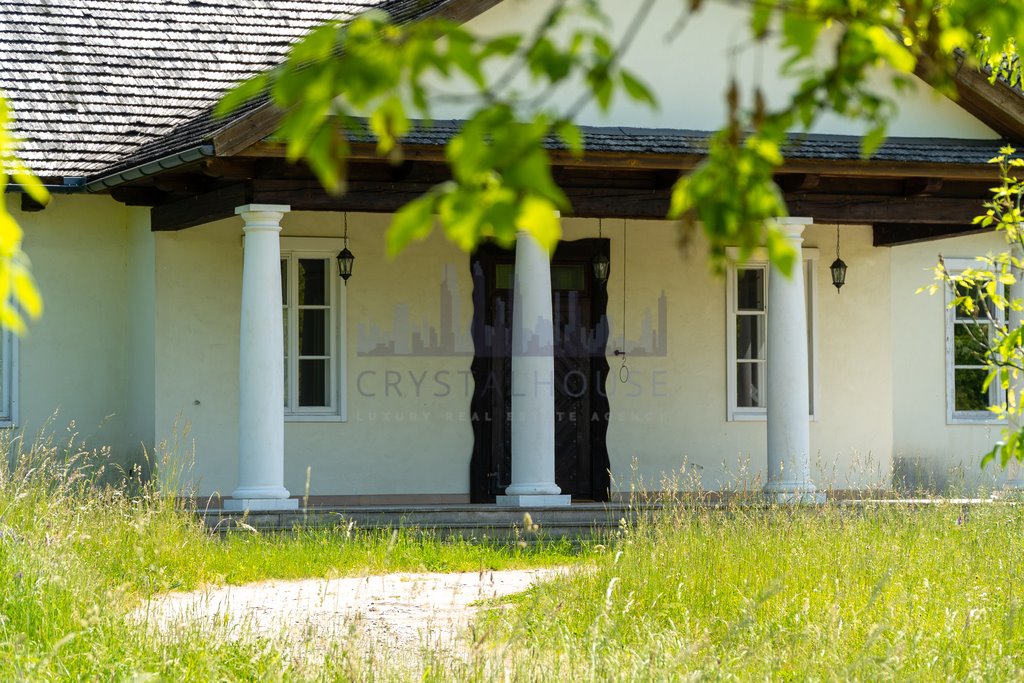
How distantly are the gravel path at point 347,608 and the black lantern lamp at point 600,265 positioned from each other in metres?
4.40

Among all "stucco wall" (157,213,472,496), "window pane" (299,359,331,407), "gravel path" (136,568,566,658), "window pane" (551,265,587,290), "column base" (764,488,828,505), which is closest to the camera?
"gravel path" (136,568,566,658)

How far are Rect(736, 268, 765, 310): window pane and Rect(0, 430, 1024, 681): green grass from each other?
4.74 m

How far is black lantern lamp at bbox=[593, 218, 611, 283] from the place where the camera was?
13.8m

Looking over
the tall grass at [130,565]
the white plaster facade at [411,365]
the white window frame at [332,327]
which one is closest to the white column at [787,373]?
the white plaster facade at [411,365]

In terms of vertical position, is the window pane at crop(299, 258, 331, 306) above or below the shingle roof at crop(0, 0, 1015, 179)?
below

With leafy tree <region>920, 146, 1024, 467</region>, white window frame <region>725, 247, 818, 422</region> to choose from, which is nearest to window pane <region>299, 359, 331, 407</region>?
white window frame <region>725, 247, 818, 422</region>

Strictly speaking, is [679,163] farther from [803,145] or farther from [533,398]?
[533,398]

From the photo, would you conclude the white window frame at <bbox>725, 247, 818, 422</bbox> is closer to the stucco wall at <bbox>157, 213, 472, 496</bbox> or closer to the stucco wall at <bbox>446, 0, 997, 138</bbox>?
the stucco wall at <bbox>446, 0, 997, 138</bbox>

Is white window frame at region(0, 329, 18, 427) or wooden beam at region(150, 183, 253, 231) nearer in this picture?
wooden beam at region(150, 183, 253, 231)

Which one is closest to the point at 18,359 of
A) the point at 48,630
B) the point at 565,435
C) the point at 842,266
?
the point at 565,435

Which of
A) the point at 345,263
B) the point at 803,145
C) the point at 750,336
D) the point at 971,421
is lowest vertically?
the point at 971,421

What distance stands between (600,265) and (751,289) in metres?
1.87

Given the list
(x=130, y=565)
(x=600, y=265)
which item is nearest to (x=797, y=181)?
(x=600, y=265)

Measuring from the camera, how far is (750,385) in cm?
1456
